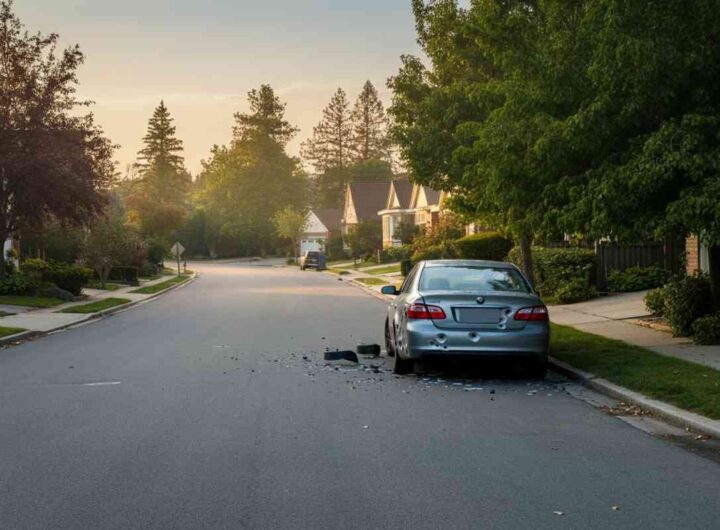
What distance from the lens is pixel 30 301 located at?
2658 cm

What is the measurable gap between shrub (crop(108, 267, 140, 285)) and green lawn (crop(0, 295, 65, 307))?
1429cm

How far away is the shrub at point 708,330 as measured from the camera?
1329 cm

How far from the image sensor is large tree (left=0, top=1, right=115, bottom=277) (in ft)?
89.4

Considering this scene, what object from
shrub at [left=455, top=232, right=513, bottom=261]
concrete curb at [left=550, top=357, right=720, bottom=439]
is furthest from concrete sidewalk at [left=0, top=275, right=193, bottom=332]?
shrub at [left=455, top=232, right=513, bottom=261]

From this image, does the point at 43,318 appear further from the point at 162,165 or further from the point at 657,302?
the point at 162,165

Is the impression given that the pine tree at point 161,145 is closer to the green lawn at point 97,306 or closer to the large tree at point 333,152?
the large tree at point 333,152

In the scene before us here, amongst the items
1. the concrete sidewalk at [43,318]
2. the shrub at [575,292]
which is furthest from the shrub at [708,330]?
the concrete sidewalk at [43,318]

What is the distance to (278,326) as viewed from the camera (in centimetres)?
1931

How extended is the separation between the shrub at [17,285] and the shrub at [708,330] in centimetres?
2169

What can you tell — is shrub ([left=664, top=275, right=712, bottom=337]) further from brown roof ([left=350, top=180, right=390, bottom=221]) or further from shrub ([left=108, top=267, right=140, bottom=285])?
brown roof ([left=350, top=180, right=390, bottom=221])

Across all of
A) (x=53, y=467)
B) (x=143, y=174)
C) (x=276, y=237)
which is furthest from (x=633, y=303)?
(x=143, y=174)

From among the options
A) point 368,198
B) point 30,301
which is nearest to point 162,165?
point 368,198

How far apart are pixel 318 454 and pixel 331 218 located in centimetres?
10134

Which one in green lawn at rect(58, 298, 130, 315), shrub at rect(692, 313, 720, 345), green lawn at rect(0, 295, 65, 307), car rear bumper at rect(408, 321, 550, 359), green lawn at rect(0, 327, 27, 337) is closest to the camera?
car rear bumper at rect(408, 321, 550, 359)
